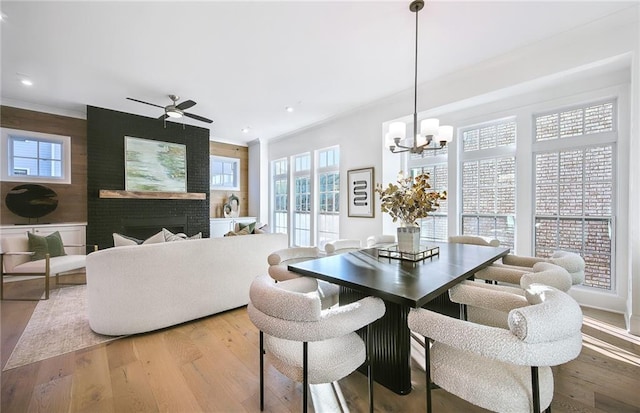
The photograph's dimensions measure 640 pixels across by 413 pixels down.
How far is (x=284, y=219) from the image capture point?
6.60 meters

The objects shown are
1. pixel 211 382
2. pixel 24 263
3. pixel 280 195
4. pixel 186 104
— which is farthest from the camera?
pixel 280 195

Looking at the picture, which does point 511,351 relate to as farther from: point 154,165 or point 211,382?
point 154,165

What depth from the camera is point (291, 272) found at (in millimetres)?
1950

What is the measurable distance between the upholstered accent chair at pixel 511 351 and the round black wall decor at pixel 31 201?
18.8ft

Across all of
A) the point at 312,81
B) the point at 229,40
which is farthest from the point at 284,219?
the point at 229,40

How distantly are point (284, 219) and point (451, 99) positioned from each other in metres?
4.45

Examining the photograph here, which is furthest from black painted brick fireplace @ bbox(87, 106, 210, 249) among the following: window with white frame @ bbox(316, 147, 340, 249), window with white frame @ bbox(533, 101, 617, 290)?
window with white frame @ bbox(533, 101, 617, 290)

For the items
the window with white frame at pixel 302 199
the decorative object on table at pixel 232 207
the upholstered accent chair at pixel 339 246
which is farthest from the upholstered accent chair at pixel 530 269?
the decorative object on table at pixel 232 207

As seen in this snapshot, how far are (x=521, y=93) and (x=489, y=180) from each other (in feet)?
3.63

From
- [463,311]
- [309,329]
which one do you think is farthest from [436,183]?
[309,329]

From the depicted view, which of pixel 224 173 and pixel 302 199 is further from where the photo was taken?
pixel 224 173

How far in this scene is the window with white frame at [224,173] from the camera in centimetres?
666

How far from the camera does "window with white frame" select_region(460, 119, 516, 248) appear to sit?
3449 millimetres

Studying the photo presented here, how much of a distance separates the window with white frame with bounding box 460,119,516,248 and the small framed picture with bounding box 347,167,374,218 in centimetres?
137
